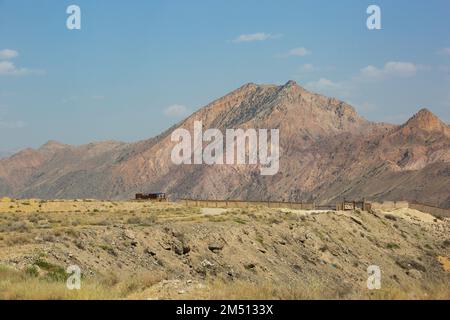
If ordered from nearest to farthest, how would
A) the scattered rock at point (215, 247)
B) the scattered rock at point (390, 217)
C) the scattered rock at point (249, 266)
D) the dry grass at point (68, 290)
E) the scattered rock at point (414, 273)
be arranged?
the dry grass at point (68, 290) < the scattered rock at point (249, 266) < the scattered rock at point (215, 247) < the scattered rock at point (414, 273) < the scattered rock at point (390, 217)

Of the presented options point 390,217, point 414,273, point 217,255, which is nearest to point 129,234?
point 217,255

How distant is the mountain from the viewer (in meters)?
136

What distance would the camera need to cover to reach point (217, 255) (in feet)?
111

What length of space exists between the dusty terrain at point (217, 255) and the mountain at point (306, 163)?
223ft

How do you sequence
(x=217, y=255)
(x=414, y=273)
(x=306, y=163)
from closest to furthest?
(x=217, y=255), (x=414, y=273), (x=306, y=163)

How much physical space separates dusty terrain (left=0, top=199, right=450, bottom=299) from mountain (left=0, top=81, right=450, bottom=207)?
2675 inches

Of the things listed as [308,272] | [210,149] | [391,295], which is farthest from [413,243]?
[210,149]

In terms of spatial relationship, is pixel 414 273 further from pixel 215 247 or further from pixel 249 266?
pixel 215 247

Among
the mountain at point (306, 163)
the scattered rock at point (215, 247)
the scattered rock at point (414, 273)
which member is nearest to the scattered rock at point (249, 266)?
the scattered rock at point (215, 247)

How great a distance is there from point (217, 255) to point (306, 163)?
12925 centimetres

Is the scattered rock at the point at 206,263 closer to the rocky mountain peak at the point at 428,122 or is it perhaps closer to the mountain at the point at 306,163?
the mountain at the point at 306,163

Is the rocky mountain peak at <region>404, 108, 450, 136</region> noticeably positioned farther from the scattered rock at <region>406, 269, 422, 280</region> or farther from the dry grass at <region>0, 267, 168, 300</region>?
the dry grass at <region>0, 267, 168, 300</region>

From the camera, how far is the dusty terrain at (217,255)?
15172mm
